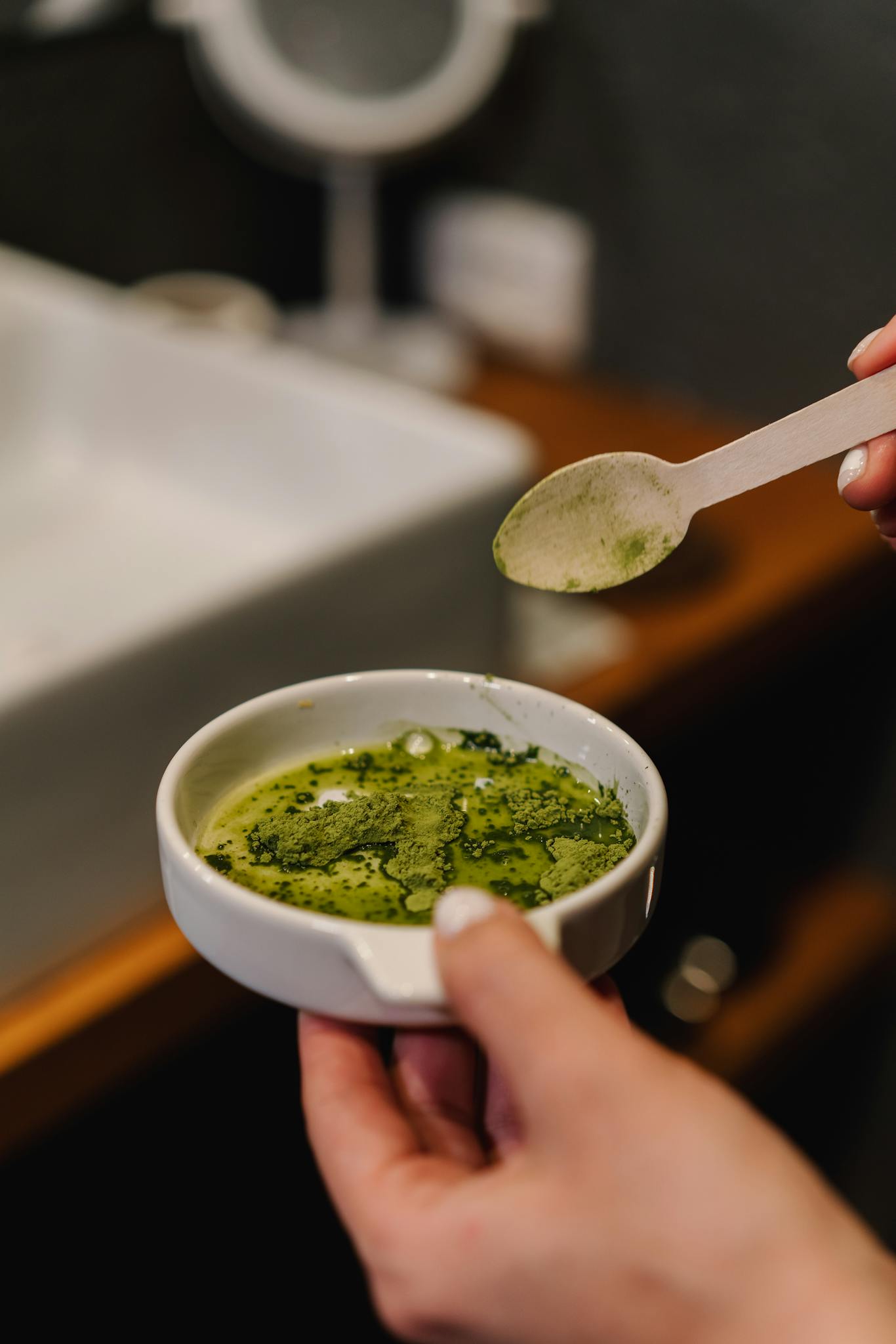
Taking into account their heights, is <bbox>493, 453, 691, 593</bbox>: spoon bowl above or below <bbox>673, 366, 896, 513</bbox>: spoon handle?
below

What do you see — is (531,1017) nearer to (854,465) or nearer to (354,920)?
(354,920)

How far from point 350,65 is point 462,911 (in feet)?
2.74

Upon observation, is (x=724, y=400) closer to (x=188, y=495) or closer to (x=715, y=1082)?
(x=188, y=495)

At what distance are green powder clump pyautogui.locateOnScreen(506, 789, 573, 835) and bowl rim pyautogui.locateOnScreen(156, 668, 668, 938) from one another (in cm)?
2

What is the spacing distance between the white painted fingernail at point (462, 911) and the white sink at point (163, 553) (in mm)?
188

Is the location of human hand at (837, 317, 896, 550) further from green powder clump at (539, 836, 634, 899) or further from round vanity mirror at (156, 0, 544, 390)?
round vanity mirror at (156, 0, 544, 390)

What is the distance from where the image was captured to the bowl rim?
9.3 inches

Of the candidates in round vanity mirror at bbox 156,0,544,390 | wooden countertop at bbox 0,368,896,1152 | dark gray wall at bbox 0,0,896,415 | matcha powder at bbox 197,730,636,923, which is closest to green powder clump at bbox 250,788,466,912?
matcha powder at bbox 197,730,636,923

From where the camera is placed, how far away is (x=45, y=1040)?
0.47 meters

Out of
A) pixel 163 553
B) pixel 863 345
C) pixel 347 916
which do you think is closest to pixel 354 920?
pixel 347 916

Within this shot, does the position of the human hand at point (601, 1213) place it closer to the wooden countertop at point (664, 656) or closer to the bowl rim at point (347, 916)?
the bowl rim at point (347, 916)

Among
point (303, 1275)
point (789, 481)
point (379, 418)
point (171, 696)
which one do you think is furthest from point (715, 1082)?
point (789, 481)

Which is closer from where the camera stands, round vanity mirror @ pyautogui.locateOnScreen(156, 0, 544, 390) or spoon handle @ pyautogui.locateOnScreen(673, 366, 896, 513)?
spoon handle @ pyautogui.locateOnScreen(673, 366, 896, 513)

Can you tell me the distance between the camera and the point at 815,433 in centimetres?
26
